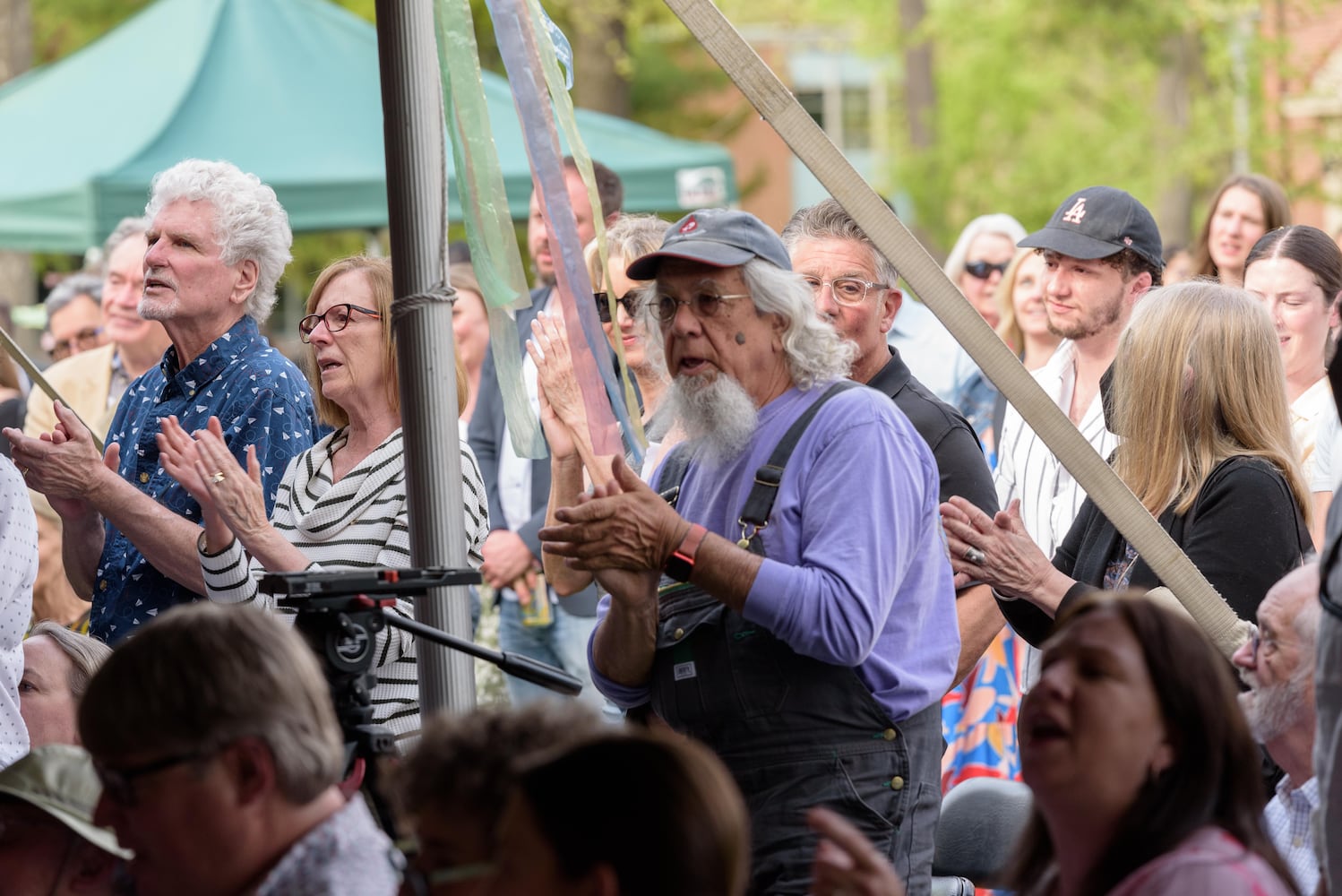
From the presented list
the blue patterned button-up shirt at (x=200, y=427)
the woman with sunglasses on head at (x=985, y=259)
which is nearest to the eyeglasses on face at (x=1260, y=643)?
the blue patterned button-up shirt at (x=200, y=427)

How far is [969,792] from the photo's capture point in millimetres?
4254

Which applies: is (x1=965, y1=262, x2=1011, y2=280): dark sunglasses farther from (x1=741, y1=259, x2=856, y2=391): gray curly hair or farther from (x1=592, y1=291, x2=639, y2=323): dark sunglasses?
(x1=741, y1=259, x2=856, y2=391): gray curly hair

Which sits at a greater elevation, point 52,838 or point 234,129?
point 234,129

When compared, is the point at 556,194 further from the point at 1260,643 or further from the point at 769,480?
the point at 1260,643

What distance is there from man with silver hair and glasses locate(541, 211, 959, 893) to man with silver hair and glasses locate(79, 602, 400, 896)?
78 cm

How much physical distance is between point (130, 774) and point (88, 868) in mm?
519

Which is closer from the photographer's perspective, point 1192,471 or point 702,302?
point 702,302

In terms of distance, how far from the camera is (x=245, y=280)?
4.29 meters

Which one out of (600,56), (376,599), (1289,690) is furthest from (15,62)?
(1289,690)

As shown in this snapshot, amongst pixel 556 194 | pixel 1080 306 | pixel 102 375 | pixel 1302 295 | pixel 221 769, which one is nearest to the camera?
pixel 221 769

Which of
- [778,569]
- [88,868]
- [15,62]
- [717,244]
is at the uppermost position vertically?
[15,62]

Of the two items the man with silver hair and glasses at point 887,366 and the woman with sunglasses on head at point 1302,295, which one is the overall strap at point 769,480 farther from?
the woman with sunglasses on head at point 1302,295

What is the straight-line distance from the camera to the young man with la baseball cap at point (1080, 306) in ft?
16.3

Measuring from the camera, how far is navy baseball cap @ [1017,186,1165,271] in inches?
196
